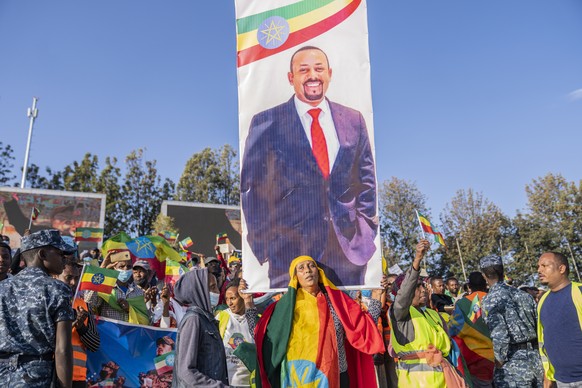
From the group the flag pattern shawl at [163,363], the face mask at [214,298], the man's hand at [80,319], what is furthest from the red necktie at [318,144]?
the face mask at [214,298]

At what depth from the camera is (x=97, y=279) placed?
534cm

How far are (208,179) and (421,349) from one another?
131ft

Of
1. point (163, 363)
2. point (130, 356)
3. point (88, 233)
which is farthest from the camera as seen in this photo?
point (88, 233)

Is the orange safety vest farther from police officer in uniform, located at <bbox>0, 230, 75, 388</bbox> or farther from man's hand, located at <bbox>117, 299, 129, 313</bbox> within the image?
police officer in uniform, located at <bbox>0, 230, 75, 388</bbox>

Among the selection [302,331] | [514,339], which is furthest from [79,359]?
[514,339]

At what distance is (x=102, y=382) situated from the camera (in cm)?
501

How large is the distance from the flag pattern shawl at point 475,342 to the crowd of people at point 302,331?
0.4 inches

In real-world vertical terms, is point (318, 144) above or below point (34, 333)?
above

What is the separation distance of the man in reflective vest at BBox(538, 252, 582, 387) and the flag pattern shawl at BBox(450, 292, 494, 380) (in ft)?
2.50

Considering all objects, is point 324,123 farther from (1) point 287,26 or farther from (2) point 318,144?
(1) point 287,26

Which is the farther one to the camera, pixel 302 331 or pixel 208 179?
pixel 208 179

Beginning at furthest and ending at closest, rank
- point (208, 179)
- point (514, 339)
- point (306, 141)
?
point (208, 179) < point (514, 339) < point (306, 141)

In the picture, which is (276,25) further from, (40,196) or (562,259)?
(40,196)

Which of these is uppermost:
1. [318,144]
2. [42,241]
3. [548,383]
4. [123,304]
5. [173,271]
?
[318,144]
